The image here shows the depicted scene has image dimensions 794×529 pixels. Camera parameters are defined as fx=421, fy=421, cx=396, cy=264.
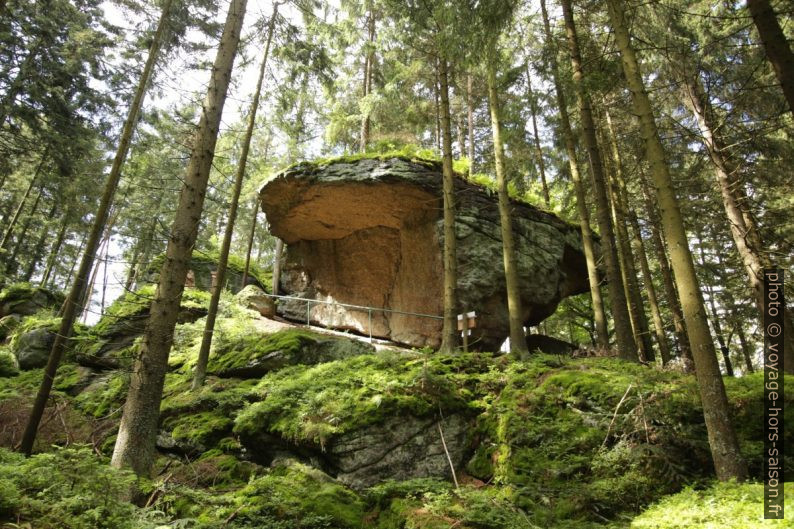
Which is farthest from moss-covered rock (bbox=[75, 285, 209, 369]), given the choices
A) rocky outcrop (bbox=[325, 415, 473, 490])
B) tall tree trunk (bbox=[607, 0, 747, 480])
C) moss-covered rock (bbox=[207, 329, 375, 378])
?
tall tree trunk (bbox=[607, 0, 747, 480])

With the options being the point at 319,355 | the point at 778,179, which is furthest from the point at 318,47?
the point at 778,179

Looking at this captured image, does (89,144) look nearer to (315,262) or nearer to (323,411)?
(315,262)

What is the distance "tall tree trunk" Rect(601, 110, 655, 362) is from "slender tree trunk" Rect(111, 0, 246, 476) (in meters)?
10.4

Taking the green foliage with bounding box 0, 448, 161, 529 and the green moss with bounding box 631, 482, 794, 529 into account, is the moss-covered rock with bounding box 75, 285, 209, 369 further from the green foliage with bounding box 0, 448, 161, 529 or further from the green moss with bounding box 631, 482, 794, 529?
the green moss with bounding box 631, 482, 794, 529

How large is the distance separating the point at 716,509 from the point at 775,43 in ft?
17.1

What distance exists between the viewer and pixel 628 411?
582 cm

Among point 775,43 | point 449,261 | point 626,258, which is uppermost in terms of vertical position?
point 626,258

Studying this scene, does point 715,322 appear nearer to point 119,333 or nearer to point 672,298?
point 672,298

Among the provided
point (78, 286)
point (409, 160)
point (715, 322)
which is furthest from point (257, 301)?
point (715, 322)

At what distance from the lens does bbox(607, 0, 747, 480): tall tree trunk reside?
456cm

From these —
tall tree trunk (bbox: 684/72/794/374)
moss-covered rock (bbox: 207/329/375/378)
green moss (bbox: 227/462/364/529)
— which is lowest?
green moss (bbox: 227/462/364/529)

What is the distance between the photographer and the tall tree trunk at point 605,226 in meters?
8.98

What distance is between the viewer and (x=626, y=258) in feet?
40.6

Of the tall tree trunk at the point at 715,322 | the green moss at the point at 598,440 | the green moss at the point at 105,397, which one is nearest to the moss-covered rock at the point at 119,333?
the green moss at the point at 105,397
